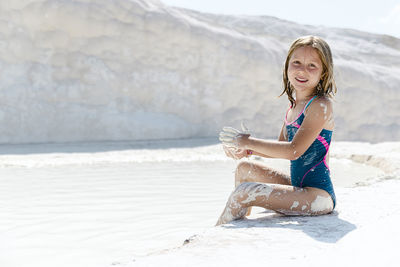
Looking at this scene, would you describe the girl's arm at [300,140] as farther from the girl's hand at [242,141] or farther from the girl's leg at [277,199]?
the girl's leg at [277,199]

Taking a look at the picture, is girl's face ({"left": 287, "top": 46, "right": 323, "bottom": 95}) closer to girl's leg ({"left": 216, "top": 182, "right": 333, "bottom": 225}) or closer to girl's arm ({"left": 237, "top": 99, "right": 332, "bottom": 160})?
girl's arm ({"left": 237, "top": 99, "right": 332, "bottom": 160})

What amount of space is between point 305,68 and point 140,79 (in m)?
8.17

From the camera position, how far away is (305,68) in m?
1.87

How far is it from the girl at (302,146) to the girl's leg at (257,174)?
15 cm

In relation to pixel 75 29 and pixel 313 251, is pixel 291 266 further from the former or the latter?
pixel 75 29

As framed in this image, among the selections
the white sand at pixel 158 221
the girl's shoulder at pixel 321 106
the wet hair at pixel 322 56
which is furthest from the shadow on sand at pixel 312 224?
the wet hair at pixel 322 56

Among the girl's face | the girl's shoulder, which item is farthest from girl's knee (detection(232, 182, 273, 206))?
the girl's face

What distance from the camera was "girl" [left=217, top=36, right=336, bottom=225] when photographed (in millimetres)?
1801

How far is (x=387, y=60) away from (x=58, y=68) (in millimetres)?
12337

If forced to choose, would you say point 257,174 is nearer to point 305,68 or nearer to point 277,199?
point 277,199

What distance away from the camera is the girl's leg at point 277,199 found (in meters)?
1.83

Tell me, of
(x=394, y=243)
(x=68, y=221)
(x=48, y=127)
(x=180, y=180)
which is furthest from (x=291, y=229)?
(x=48, y=127)

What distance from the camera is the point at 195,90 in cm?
1038

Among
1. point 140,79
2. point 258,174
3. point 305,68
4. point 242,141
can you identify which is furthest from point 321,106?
point 140,79
